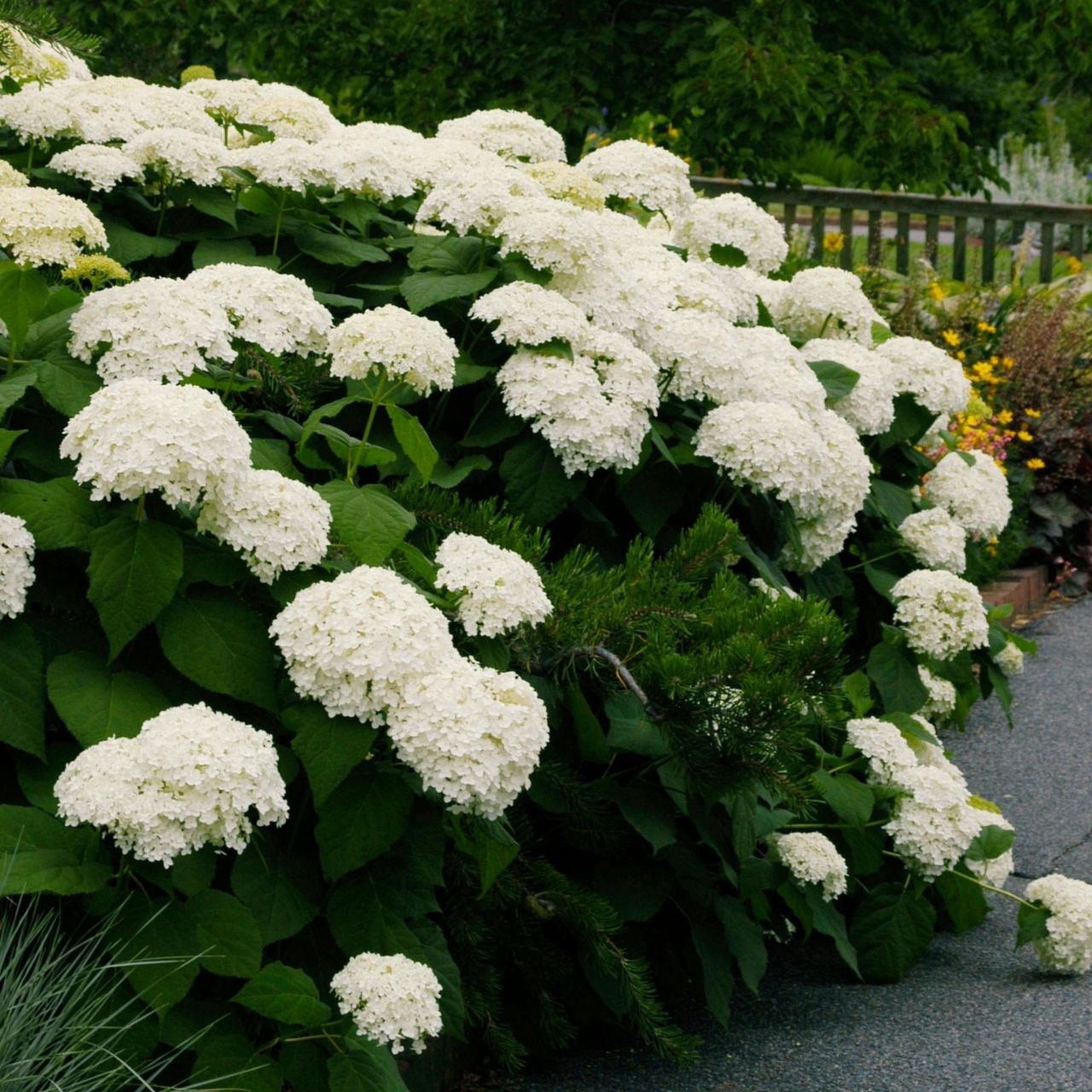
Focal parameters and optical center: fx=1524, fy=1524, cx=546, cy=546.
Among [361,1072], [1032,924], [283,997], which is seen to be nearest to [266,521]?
[283,997]

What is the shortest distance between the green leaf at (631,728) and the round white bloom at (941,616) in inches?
44.6

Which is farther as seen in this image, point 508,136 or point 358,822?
point 508,136

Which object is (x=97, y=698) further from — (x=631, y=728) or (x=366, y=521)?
(x=631, y=728)

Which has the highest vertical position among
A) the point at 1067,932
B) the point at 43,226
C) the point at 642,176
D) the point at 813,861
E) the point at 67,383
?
the point at 642,176

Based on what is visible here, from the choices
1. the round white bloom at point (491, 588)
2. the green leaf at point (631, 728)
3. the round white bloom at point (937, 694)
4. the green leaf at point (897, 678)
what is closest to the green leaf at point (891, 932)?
the green leaf at point (897, 678)

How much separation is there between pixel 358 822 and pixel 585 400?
3.64ft

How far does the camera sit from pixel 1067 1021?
9.80 ft

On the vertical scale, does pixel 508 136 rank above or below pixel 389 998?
above

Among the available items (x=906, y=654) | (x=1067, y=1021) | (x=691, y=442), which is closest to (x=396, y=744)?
(x=691, y=442)

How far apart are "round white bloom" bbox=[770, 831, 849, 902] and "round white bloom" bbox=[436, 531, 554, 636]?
2.86 ft

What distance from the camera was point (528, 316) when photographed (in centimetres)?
301

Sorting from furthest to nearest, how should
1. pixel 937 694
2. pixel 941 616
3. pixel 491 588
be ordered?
pixel 937 694, pixel 941 616, pixel 491 588

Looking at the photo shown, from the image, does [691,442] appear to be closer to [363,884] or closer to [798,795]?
[798,795]

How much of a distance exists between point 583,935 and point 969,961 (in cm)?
109
